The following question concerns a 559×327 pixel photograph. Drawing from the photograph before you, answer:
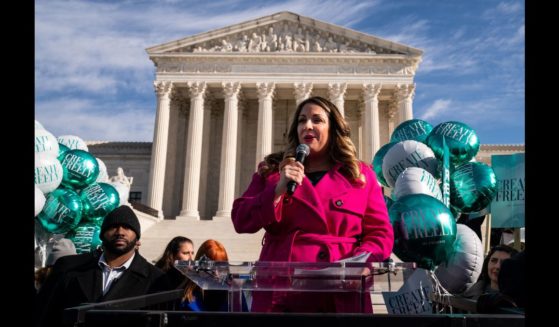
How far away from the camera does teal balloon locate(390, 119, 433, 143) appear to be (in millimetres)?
12984

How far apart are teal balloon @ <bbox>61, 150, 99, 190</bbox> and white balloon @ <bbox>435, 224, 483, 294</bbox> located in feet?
31.6

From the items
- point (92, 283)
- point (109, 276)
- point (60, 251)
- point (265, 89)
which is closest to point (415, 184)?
point (109, 276)

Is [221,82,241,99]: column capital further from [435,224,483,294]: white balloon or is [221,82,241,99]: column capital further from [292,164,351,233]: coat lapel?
[292,164,351,233]: coat lapel

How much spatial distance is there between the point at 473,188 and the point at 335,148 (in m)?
8.68

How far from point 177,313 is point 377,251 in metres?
1.47

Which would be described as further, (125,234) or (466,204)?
(466,204)

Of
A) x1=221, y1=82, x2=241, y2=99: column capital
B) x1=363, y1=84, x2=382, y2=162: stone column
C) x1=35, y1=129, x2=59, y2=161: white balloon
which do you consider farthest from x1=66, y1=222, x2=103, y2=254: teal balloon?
x1=363, y1=84, x2=382, y2=162: stone column

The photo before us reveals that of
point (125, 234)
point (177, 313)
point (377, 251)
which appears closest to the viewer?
point (177, 313)

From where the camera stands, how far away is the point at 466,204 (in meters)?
11.0

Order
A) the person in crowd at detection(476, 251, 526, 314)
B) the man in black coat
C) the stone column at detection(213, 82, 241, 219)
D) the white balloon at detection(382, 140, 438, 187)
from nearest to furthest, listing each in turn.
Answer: the person in crowd at detection(476, 251, 526, 314) → the man in black coat → the white balloon at detection(382, 140, 438, 187) → the stone column at detection(213, 82, 241, 219)

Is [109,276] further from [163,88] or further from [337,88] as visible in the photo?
[163,88]
